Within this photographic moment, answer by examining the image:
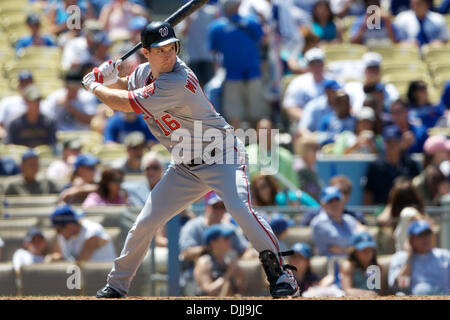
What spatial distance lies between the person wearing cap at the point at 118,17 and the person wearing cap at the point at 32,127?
232 centimetres

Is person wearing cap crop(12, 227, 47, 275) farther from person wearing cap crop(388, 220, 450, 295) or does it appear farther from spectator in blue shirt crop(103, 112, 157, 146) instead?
person wearing cap crop(388, 220, 450, 295)

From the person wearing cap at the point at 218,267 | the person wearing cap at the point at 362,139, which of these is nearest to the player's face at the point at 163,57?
the person wearing cap at the point at 218,267

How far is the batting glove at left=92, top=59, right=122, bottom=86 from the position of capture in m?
5.60

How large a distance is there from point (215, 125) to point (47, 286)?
2.67m

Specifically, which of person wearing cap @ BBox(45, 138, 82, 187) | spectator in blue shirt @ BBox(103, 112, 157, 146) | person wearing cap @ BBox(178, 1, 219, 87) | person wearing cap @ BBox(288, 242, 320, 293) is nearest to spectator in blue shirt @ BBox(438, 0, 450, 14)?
person wearing cap @ BBox(178, 1, 219, 87)

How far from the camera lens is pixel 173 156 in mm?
5637

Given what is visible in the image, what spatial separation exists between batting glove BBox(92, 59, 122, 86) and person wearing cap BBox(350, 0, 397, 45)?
6300 millimetres

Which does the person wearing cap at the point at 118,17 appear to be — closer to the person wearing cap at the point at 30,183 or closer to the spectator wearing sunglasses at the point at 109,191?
the person wearing cap at the point at 30,183

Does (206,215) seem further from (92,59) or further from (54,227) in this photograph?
(92,59)

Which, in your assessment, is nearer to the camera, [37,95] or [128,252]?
[128,252]

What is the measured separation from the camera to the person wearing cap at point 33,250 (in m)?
7.75

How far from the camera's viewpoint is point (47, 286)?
7539 mm

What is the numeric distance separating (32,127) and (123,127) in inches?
37.0
